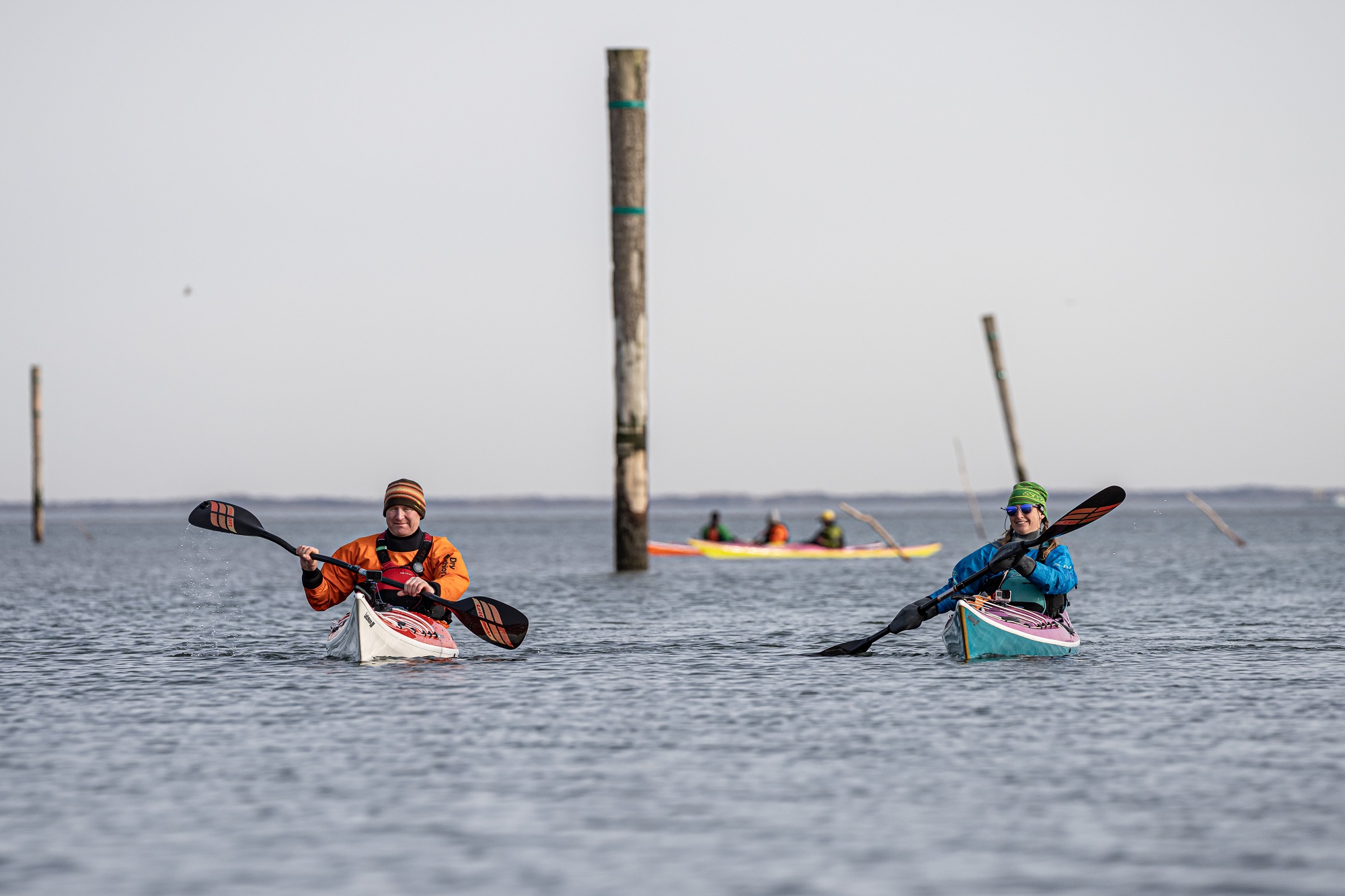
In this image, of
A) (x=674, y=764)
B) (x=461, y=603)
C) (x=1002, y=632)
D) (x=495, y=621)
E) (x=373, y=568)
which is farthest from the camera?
(x=495, y=621)

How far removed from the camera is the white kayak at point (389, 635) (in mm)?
12883

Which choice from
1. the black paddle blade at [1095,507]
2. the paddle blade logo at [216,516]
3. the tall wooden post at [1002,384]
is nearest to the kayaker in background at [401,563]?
the paddle blade logo at [216,516]

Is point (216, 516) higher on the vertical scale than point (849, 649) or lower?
higher

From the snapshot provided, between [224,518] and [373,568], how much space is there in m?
2.02

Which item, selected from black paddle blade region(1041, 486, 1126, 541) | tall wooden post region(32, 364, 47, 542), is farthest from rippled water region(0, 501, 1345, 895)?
tall wooden post region(32, 364, 47, 542)

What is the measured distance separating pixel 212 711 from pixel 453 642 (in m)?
3.38

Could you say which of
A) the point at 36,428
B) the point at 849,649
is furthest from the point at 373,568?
the point at 36,428

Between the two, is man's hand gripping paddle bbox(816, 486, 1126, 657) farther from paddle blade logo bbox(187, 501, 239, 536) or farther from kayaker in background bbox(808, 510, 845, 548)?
kayaker in background bbox(808, 510, 845, 548)

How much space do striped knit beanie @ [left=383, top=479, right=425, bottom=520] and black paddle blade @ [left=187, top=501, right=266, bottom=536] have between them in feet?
5.92

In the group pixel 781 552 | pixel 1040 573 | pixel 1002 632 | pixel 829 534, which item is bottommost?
pixel 781 552

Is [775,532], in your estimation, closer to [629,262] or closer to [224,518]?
[629,262]

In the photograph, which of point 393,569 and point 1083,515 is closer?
point 393,569

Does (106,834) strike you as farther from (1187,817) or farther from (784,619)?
(784,619)

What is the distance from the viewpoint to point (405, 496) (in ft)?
42.0
